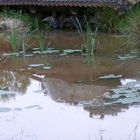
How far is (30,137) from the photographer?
6.02 m

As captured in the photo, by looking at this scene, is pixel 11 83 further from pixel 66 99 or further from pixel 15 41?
pixel 15 41

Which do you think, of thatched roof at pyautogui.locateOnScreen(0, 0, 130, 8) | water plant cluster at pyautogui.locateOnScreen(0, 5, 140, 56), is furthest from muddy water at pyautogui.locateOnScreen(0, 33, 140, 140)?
thatched roof at pyautogui.locateOnScreen(0, 0, 130, 8)

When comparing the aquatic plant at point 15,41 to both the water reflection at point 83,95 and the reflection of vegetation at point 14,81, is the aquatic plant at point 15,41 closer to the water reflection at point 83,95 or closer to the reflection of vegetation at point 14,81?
the reflection of vegetation at point 14,81

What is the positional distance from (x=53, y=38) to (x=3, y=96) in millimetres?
6043

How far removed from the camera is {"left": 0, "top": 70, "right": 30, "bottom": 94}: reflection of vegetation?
8.39 m

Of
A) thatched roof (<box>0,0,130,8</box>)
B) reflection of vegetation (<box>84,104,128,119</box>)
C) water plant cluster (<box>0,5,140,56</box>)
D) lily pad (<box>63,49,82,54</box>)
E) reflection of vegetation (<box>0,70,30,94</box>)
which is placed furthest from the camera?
thatched roof (<box>0,0,130,8</box>)

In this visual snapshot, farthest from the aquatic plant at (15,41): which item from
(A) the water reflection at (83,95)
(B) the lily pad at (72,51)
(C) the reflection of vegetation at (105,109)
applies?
(C) the reflection of vegetation at (105,109)

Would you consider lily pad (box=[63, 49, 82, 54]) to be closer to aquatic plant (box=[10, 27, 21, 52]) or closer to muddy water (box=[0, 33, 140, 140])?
muddy water (box=[0, 33, 140, 140])

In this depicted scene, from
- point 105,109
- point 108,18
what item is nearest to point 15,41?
point 108,18

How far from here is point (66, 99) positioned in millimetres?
7672

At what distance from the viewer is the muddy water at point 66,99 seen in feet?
A: 20.4

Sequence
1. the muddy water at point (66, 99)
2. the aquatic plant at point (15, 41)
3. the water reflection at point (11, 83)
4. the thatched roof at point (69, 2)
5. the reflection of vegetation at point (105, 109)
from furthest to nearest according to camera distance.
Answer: the thatched roof at point (69, 2)
the aquatic plant at point (15, 41)
the water reflection at point (11, 83)
the reflection of vegetation at point (105, 109)
the muddy water at point (66, 99)

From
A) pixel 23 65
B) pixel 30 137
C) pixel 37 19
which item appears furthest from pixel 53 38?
pixel 30 137

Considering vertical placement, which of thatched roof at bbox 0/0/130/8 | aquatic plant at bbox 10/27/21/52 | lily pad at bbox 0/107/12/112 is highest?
thatched roof at bbox 0/0/130/8
